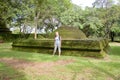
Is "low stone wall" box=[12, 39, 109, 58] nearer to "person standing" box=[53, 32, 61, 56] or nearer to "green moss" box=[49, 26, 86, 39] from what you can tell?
"person standing" box=[53, 32, 61, 56]

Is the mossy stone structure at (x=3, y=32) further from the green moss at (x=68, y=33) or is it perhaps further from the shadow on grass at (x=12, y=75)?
the shadow on grass at (x=12, y=75)

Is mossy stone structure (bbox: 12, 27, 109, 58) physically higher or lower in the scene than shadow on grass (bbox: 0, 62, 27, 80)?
higher

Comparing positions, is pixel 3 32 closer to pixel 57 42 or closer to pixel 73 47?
pixel 57 42

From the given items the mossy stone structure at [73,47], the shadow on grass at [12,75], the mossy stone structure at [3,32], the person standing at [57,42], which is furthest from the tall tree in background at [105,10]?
the shadow on grass at [12,75]

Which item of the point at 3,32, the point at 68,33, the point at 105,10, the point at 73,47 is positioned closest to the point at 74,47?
the point at 73,47

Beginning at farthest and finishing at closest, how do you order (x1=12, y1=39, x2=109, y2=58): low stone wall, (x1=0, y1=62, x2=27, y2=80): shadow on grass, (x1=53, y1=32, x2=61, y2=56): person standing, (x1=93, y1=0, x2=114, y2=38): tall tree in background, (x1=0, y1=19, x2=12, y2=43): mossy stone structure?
(x1=93, y1=0, x2=114, y2=38): tall tree in background, (x1=0, y1=19, x2=12, y2=43): mossy stone structure, (x1=53, y1=32, x2=61, y2=56): person standing, (x1=12, y1=39, x2=109, y2=58): low stone wall, (x1=0, y1=62, x2=27, y2=80): shadow on grass

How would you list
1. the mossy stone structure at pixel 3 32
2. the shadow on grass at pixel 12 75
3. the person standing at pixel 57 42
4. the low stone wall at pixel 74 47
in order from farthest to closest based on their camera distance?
the mossy stone structure at pixel 3 32
the person standing at pixel 57 42
the low stone wall at pixel 74 47
the shadow on grass at pixel 12 75

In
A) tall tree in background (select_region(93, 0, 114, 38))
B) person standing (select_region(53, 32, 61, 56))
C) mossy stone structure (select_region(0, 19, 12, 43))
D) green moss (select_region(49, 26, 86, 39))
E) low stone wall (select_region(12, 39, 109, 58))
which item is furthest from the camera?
tall tree in background (select_region(93, 0, 114, 38))

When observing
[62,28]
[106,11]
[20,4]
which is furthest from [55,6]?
[106,11]

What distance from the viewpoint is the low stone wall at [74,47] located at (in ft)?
40.0

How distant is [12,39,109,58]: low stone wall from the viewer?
12.2m

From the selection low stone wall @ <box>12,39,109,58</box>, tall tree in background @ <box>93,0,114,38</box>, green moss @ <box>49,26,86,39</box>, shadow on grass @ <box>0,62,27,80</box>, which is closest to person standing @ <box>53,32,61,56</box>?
low stone wall @ <box>12,39,109,58</box>

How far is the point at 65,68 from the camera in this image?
8.51 m

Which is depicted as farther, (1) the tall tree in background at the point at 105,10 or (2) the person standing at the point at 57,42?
(1) the tall tree in background at the point at 105,10
